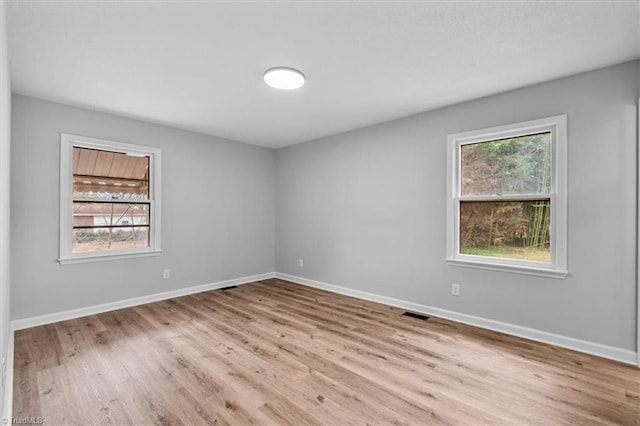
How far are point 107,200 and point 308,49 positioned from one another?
330 centimetres

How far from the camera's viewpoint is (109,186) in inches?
156

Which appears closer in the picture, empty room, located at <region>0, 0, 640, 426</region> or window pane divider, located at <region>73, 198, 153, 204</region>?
empty room, located at <region>0, 0, 640, 426</region>

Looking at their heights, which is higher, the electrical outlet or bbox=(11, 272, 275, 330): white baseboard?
the electrical outlet

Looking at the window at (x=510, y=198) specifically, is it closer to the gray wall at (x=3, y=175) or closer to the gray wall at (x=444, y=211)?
the gray wall at (x=444, y=211)

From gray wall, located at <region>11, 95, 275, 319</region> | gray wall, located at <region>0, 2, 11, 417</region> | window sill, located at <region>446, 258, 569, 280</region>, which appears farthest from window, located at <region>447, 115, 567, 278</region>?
gray wall, located at <region>0, 2, 11, 417</region>

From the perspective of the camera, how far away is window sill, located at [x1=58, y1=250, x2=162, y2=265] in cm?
354

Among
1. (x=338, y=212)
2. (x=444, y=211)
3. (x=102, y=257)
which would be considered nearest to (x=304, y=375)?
(x=444, y=211)

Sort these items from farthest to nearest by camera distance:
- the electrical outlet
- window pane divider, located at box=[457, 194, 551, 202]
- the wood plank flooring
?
the electrical outlet, window pane divider, located at box=[457, 194, 551, 202], the wood plank flooring

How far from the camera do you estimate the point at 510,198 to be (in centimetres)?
319

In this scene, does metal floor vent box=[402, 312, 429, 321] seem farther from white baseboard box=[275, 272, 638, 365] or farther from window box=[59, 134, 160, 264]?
window box=[59, 134, 160, 264]

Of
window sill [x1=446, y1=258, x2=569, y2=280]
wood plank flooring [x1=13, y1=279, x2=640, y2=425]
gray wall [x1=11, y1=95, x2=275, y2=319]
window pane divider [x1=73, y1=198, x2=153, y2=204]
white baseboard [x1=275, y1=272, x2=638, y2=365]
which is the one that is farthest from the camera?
window pane divider [x1=73, y1=198, x2=153, y2=204]

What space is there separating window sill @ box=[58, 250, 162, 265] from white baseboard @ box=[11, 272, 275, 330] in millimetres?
569

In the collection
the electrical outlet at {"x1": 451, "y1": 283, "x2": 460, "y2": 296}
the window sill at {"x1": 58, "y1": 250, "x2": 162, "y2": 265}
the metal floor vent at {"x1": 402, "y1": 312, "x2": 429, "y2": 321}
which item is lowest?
the metal floor vent at {"x1": 402, "y1": 312, "x2": 429, "y2": 321}

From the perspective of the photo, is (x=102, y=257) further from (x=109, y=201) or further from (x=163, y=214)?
(x=163, y=214)
